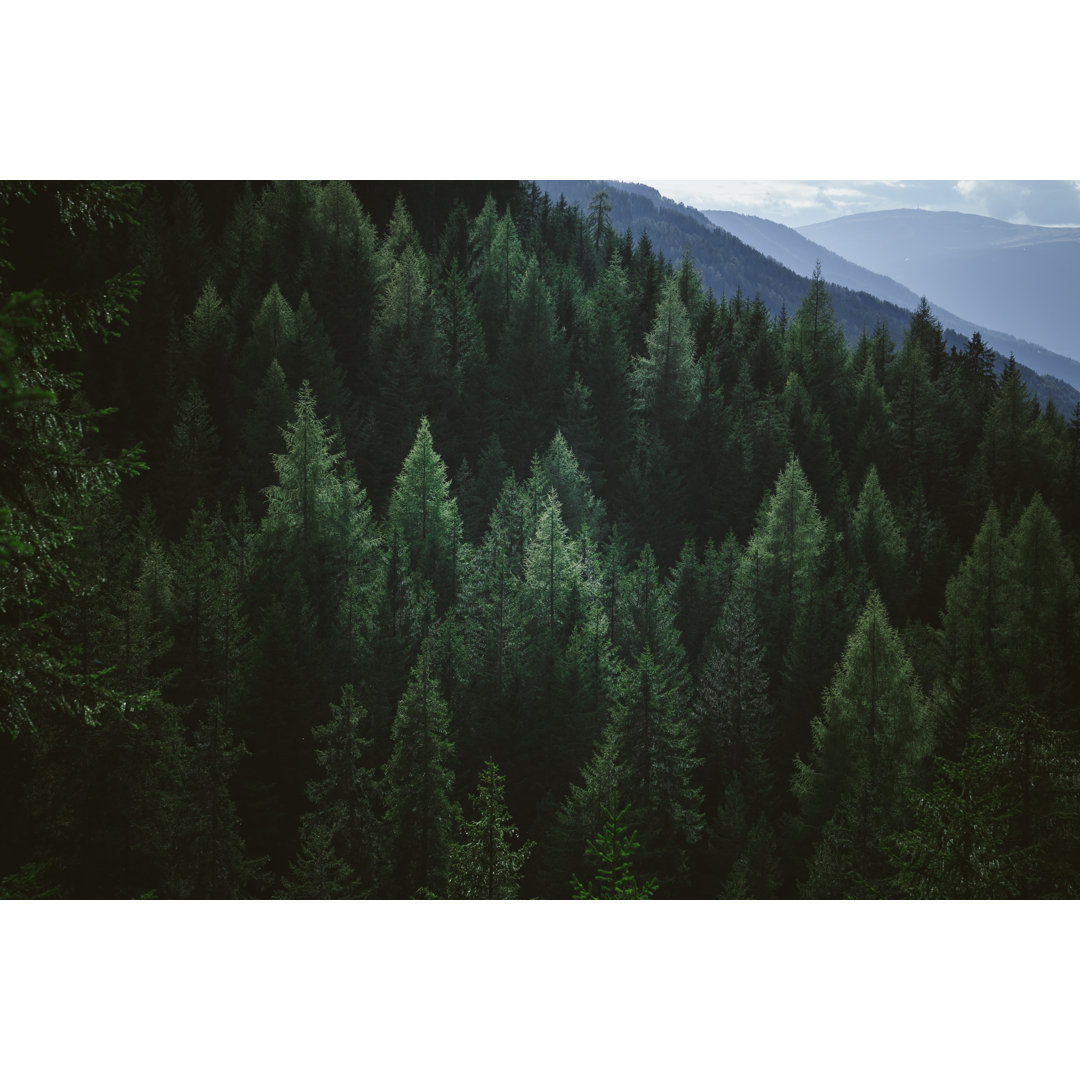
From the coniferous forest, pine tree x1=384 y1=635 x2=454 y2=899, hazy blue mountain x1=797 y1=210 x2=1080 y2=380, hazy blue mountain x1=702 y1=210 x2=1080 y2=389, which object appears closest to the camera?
the coniferous forest

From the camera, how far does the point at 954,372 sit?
10.5 metres

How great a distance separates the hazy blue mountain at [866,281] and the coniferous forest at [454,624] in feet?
1.33

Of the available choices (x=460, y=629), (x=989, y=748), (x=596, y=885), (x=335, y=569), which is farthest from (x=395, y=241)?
(x=989, y=748)

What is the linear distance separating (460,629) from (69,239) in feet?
16.1

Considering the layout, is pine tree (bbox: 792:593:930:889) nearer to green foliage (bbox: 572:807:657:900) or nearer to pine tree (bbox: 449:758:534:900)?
green foliage (bbox: 572:807:657:900)

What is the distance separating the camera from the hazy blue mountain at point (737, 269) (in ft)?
32.3

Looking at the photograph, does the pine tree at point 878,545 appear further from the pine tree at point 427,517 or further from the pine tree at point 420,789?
the pine tree at point 420,789

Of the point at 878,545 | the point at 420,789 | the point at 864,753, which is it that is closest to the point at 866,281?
the point at 878,545

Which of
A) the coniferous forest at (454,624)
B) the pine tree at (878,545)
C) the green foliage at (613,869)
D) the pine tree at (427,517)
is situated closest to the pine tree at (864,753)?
the coniferous forest at (454,624)

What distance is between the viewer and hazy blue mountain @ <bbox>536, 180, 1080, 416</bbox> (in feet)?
32.3

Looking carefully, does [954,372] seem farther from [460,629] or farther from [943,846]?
[460,629]

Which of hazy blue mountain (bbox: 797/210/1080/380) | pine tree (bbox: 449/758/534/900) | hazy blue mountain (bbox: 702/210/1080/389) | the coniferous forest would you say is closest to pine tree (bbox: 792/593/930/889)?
the coniferous forest

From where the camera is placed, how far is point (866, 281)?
39.9 feet

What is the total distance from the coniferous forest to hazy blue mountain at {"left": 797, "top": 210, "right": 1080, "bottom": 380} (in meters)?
0.67
